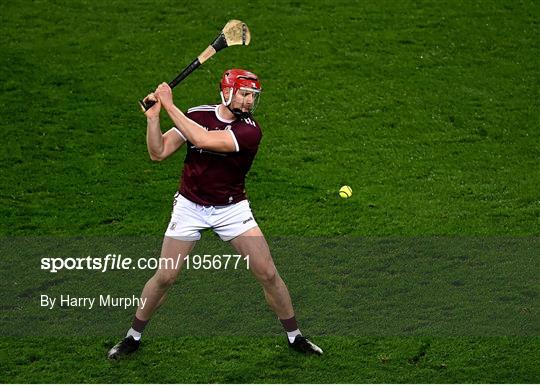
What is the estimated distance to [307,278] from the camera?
10.4m

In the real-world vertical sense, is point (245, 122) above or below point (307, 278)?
above

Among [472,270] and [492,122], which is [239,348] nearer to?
[472,270]

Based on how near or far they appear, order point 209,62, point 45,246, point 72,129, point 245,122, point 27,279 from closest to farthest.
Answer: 1. point 245,122
2. point 27,279
3. point 45,246
4. point 72,129
5. point 209,62

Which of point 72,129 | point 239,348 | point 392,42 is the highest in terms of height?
point 392,42

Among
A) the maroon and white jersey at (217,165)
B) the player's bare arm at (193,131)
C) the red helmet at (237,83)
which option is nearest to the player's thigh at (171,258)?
the maroon and white jersey at (217,165)

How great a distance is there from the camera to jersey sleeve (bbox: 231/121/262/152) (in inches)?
332

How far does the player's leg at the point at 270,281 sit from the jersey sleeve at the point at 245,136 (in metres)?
0.68

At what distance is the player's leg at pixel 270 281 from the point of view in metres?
8.65

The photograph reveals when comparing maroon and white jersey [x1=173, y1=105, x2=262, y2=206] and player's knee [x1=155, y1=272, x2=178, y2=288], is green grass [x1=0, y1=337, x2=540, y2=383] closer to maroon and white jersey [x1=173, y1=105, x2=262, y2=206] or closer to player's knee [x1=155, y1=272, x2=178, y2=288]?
player's knee [x1=155, y1=272, x2=178, y2=288]

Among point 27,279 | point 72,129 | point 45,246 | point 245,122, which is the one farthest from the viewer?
point 72,129

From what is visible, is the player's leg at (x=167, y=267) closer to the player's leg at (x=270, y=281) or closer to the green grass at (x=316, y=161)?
the player's leg at (x=270, y=281)

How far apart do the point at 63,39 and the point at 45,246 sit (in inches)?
210

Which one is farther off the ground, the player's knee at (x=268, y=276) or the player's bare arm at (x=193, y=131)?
the player's bare arm at (x=193, y=131)

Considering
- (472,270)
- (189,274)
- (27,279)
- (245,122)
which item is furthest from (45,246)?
(472,270)
